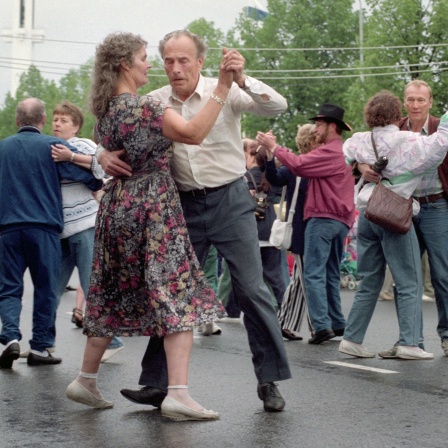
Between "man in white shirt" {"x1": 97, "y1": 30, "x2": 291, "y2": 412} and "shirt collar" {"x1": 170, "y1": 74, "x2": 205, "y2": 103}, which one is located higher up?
"shirt collar" {"x1": 170, "y1": 74, "x2": 205, "y2": 103}

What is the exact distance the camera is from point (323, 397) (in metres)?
7.00

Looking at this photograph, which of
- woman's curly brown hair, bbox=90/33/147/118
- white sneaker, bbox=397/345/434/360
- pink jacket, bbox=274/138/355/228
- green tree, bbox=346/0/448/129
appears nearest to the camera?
woman's curly brown hair, bbox=90/33/147/118

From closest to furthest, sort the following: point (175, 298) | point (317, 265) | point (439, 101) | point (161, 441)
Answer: point (161, 441), point (175, 298), point (317, 265), point (439, 101)

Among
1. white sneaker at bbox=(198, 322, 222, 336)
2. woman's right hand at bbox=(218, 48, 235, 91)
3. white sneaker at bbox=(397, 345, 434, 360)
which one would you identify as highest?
woman's right hand at bbox=(218, 48, 235, 91)

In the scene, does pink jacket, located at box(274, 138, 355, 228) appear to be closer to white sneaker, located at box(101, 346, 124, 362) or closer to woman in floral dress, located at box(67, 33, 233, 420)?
white sneaker, located at box(101, 346, 124, 362)

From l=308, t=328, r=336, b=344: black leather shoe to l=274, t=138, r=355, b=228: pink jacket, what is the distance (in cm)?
96

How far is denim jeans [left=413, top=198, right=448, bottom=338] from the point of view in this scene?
917cm

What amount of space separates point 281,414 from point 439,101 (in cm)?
3428

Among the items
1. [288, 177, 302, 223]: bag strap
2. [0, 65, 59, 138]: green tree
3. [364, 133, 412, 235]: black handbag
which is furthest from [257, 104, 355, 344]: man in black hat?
[0, 65, 59, 138]: green tree

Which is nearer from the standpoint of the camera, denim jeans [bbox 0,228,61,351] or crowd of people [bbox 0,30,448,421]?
crowd of people [bbox 0,30,448,421]

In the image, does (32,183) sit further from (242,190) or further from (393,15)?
(393,15)

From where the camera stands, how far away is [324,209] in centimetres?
1048

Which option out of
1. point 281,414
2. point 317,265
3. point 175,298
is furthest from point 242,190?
point 317,265

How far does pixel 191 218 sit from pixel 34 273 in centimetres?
262
